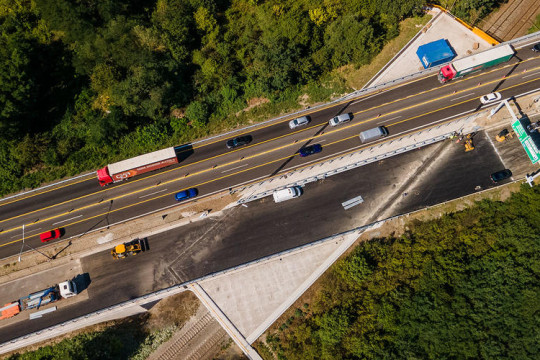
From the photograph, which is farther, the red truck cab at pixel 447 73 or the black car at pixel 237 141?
the black car at pixel 237 141

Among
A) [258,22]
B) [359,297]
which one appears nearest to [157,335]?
[359,297]

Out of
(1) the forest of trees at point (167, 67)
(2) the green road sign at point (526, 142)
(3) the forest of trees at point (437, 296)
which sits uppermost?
(1) the forest of trees at point (167, 67)

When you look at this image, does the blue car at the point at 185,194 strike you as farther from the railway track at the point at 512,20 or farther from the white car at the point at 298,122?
the railway track at the point at 512,20

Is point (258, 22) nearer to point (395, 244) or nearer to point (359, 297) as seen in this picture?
point (395, 244)

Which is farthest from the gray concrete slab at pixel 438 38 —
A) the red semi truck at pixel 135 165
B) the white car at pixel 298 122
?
the red semi truck at pixel 135 165

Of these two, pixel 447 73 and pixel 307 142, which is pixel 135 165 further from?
pixel 447 73

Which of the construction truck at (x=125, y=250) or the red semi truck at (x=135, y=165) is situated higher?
the red semi truck at (x=135, y=165)

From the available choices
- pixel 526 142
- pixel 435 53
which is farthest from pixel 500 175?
pixel 435 53
